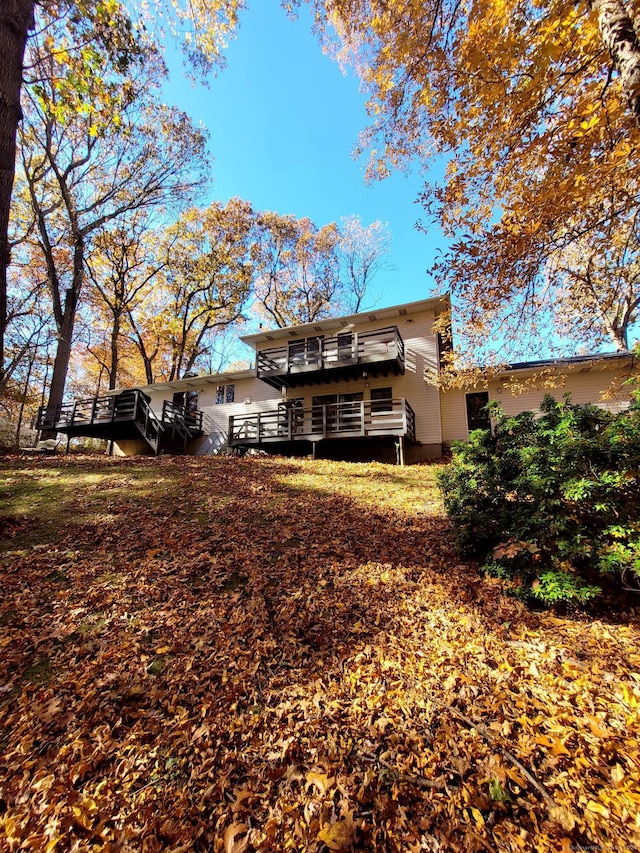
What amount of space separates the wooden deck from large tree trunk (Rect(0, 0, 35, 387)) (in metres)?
11.4

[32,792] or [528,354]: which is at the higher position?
[528,354]

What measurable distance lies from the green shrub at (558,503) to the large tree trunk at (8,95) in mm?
6841

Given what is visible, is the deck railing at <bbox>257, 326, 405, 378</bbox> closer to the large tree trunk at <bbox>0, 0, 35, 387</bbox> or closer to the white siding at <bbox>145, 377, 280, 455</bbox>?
the white siding at <bbox>145, 377, 280, 455</bbox>

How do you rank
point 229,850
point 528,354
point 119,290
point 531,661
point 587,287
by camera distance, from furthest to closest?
point 119,290 → point 528,354 → point 587,287 → point 531,661 → point 229,850

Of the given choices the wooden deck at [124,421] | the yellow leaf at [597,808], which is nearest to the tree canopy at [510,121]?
the yellow leaf at [597,808]

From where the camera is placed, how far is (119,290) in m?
22.1

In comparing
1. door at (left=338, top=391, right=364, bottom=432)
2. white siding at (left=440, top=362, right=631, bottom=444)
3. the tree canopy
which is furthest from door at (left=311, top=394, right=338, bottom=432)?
the tree canopy

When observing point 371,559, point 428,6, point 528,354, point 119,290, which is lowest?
point 371,559

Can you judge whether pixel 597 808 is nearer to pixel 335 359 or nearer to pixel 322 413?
pixel 322 413

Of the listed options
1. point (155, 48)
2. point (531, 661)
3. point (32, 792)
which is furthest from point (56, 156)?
point (531, 661)

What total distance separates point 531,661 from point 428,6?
337 inches

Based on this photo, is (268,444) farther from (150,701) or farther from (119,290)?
(119,290)

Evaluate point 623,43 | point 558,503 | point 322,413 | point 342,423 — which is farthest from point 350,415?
point 623,43

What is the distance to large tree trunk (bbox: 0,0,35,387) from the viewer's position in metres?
4.75
